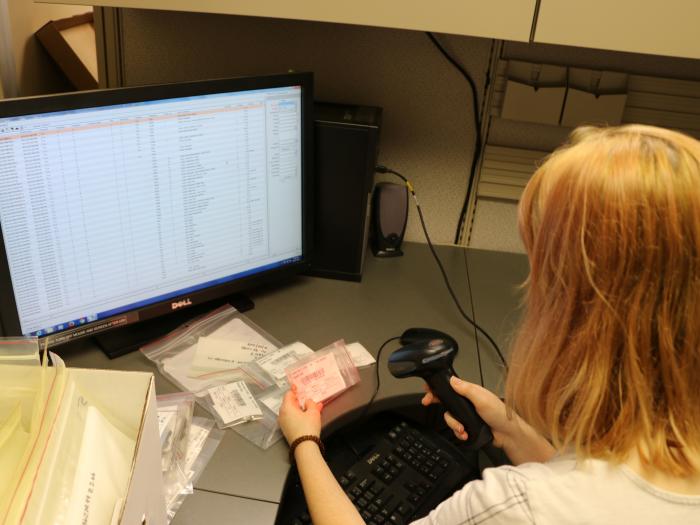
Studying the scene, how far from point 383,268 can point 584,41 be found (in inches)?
22.7

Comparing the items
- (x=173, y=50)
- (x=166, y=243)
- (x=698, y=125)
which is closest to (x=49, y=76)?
(x=173, y=50)

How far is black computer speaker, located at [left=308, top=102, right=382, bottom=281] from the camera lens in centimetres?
114

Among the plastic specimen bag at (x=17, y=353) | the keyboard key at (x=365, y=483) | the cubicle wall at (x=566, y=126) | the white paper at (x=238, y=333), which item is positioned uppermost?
the cubicle wall at (x=566, y=126)

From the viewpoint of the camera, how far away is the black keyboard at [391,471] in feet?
3.18

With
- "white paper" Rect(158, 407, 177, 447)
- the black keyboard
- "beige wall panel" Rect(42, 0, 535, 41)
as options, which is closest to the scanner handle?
the black keyboard

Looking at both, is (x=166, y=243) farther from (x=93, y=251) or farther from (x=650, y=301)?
(x=650, y=301)

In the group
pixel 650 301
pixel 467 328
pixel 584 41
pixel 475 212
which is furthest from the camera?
pixel 475 212

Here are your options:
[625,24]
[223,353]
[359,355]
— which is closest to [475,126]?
[625,24]

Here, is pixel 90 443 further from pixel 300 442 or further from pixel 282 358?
pixel 282 358

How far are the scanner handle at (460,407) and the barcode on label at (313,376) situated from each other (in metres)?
0.16

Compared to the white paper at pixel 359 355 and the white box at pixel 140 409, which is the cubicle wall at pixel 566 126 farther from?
the white box at pixel 140 409

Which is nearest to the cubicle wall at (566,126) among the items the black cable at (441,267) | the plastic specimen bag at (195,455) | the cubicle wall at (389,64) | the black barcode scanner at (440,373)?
the cubicle wall at (389,64)

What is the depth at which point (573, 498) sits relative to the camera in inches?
23.6

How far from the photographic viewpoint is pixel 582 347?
2.10 ft
